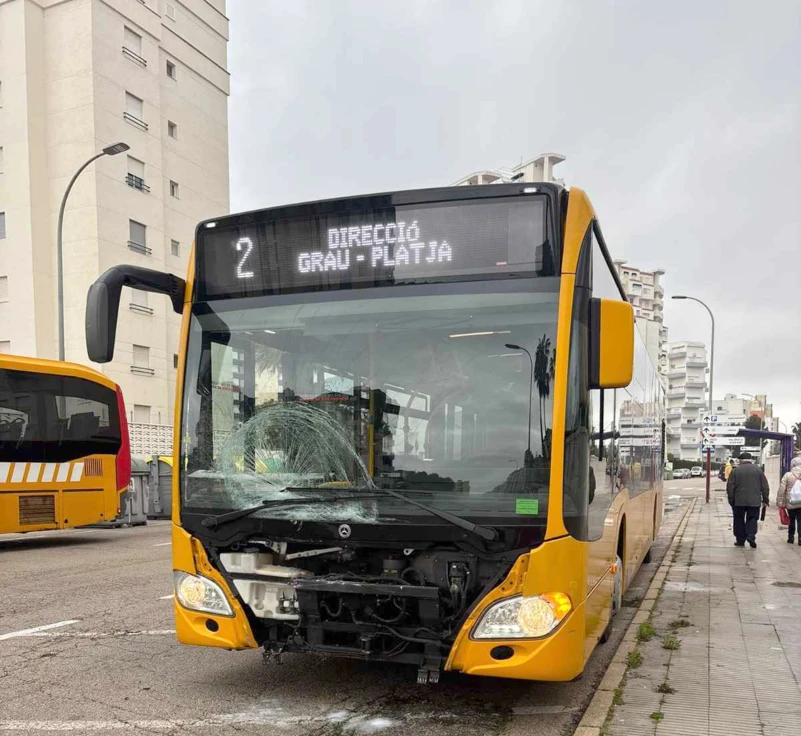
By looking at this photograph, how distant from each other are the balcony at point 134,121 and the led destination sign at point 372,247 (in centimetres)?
3162

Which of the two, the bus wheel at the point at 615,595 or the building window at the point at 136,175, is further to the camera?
the building window at the point at 136,175

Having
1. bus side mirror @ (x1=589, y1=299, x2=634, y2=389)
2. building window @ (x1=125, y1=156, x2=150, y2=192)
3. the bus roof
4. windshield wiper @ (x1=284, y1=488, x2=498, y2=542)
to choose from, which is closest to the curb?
windshield wiper @ (x1=284, y1=488, x2=498, y2=542)

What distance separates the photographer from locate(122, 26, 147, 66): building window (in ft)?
110

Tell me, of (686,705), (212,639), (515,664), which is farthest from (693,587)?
(212,639)

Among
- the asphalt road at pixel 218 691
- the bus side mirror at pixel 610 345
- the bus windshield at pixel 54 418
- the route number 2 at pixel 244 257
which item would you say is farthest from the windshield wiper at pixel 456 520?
the bus windshield at pixel 54 418

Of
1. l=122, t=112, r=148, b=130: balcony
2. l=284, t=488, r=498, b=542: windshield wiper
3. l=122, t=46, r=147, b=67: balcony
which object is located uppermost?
l=122, t=46, r=147, b=67: balcony

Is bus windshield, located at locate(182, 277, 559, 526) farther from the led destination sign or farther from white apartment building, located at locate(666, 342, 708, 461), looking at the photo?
white apartment building, located at locate(666, 342, 708, 461)

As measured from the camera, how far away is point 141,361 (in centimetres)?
3309

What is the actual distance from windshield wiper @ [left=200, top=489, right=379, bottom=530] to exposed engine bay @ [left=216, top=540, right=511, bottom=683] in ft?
0.68

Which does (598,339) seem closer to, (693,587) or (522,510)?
(522,510)

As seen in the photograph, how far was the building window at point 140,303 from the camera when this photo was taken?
32.6m

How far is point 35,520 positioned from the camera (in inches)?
540

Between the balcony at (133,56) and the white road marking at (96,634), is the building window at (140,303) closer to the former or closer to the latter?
the balcony at (133,56)

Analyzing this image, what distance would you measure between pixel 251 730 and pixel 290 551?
1020 millimetres
